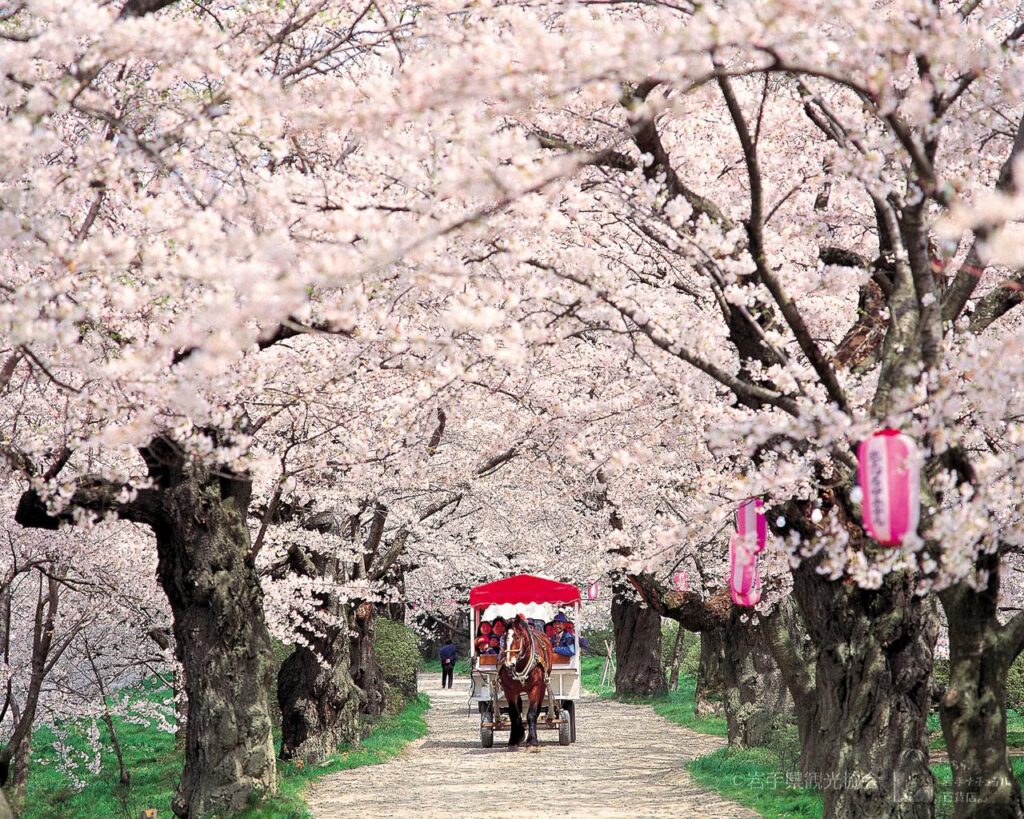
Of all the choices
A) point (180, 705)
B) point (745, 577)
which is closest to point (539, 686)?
point (180, 705)

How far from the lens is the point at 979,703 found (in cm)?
712

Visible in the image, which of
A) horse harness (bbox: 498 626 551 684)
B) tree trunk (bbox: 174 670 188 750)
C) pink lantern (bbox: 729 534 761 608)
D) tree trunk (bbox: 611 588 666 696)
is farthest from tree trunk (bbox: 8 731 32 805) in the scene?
tree trunk (bbox: 611 588 666 696)

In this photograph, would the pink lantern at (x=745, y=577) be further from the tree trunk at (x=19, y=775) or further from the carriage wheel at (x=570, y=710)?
the carriage wheel at (x=570, y=710)

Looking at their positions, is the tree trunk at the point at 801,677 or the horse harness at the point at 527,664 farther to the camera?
the horse harness at the point at 527,664

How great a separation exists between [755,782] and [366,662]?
1061 centimetres

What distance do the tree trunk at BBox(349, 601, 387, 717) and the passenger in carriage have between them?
3.51 m

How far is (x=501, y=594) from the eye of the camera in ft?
73.6

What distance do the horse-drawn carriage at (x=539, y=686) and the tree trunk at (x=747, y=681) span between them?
3.20 metres

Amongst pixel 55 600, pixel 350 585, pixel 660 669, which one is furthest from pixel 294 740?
pixel 660 669

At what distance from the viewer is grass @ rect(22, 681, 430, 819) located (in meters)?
15.1

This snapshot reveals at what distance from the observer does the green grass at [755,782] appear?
12375mm

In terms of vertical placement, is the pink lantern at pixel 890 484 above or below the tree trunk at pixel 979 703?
above

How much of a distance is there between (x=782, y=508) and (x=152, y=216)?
525cm

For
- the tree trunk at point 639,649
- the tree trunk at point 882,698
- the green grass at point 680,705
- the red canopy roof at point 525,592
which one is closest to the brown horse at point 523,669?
the red canopy roof at point 525,592
